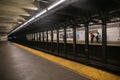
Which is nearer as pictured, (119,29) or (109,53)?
(109,53)

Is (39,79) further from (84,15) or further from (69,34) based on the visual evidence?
(69,34)

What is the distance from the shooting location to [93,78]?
123 inches

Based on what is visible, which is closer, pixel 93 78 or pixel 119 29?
pixel 93 78

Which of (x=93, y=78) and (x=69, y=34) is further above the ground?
(x=69, y=34)

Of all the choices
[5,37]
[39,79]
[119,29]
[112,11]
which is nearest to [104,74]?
[39,79]

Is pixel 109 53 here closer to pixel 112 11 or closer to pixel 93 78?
pixel 112 11

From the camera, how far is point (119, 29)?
10.5 metres

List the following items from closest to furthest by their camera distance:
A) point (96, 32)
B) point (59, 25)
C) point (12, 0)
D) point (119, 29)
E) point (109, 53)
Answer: point (12, 0)
point (109, 53)
point (59, 25)
point (119, 29)
point (96, 32)

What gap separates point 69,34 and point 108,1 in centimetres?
1199

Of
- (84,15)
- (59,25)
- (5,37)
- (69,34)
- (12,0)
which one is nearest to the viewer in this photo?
(12,0)

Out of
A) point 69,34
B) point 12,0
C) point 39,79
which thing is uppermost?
point 12,0

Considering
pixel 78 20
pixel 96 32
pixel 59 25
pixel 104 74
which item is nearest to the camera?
pixel 104 74

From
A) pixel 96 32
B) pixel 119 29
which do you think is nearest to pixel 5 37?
pixel 96 32

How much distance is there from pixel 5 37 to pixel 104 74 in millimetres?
41973
